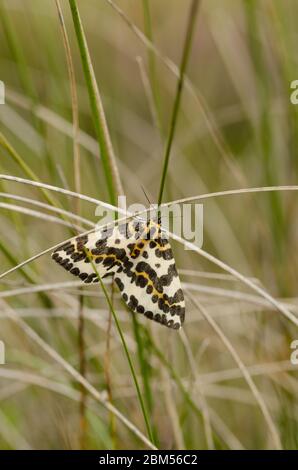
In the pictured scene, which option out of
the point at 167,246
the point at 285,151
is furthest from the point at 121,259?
the point at 285,151

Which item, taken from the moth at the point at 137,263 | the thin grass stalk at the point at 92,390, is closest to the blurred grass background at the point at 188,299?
the thin grass stalk at the point at 92,390

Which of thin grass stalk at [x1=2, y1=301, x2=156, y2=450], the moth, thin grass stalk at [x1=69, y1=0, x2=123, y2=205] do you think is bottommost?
thin grass stalk at [x1=2, y1=301, x2=156, y2=450]

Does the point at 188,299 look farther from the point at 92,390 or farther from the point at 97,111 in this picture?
the point at 97,111

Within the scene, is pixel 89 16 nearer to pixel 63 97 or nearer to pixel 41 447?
pixel 63 97

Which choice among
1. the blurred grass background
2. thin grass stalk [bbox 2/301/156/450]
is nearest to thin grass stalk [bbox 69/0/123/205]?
the blurred grass background

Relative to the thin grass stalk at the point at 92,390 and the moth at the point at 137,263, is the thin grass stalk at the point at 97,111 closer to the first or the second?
the moth at the point at 137,263

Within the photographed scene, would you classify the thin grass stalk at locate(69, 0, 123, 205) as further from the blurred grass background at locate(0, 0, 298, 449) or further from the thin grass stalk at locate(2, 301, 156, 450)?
the thin grass stalk at locate(2, 301, 156, 450)

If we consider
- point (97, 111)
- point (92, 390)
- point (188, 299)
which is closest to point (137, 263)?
point (97, 111)

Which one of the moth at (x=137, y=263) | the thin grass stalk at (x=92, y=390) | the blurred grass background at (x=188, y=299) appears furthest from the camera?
the blurred grass background at (x=188, y=299)

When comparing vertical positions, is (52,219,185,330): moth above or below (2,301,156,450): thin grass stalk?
above
